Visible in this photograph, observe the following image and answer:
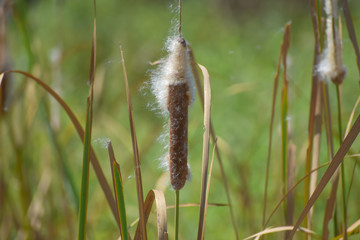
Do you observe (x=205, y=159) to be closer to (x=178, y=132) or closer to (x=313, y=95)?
(x=178, y=132)

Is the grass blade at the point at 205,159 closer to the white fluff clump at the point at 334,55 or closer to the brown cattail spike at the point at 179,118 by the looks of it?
the brown cattail spike at the point at 179,118

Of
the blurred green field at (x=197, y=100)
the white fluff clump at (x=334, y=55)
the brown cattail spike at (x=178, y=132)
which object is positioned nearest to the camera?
the brown cattail spike at (x=178, y=132)

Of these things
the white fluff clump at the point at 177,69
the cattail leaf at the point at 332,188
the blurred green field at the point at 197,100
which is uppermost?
the blurred green field at the point at 197,100

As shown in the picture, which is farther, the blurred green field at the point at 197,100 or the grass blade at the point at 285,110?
the blurred green field at the point at 197,100

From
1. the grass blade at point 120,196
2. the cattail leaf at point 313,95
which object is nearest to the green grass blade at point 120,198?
the grass blade at point 120,196

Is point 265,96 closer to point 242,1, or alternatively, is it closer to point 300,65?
point 300,65

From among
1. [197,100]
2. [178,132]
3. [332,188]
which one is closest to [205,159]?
[178,132]

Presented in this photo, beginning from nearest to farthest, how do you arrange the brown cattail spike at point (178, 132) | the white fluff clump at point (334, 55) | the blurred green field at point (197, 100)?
the brown cattail spike at point (178, 132) < the white fluff clump at point (334, 55) < the blurred green field at point (197, 100)

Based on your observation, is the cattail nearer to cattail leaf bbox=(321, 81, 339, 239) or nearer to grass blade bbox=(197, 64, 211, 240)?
grass blade bbox=(197, 64, 211, 240)

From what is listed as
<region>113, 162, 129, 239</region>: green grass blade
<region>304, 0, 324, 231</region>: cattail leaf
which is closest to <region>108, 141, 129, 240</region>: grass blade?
<region>113, 162, 129, 239</region>: green grass blade
